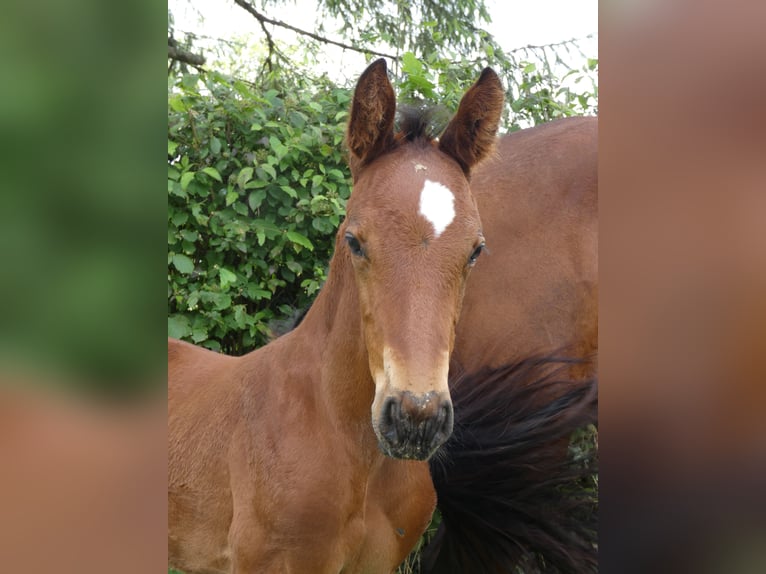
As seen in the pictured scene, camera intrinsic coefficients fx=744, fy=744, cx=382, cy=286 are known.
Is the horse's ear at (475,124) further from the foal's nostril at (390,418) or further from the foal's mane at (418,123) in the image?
the foal's nostril at (390,418)

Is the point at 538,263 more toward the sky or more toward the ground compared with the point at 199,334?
more toward the sky

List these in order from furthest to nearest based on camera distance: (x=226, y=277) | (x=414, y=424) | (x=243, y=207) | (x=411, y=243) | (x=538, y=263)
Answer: (x=243, y=207) < (x=226, y=277) < (x=538, y=263) < (x=411, y=243) < (x=414, y=424)

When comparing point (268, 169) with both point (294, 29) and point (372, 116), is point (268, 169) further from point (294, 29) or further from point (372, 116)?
point (294, 29)

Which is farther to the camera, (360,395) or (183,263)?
(183,263)

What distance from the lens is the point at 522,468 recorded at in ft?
8.09

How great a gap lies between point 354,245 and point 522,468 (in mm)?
1138

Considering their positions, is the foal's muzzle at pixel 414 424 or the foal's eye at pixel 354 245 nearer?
the foal's muzzle at pixel 414 424

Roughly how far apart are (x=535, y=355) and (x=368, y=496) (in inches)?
33.1

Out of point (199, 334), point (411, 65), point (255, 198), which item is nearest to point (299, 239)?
point (255, 198)

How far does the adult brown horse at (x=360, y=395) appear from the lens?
158 cm

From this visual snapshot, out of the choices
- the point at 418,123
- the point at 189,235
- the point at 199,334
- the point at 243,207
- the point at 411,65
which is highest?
the point at 411,65

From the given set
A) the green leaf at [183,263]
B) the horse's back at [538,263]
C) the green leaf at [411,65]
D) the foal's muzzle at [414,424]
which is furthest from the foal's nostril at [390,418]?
the green leaf at [411,65]
